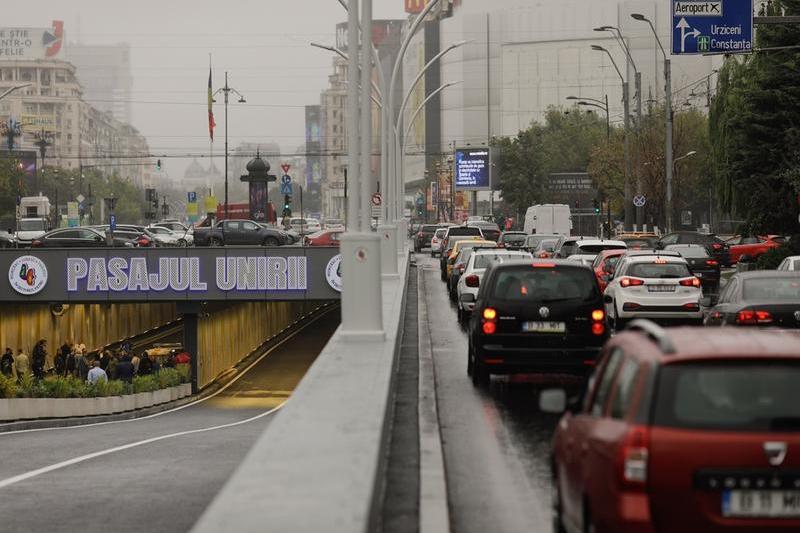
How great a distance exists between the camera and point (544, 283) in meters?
18.7

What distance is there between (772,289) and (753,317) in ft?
2.96

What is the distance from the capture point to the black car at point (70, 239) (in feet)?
246

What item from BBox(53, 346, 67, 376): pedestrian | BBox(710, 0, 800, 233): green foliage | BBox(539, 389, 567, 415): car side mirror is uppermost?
BBox(710, 0, 800, 233): green foliage

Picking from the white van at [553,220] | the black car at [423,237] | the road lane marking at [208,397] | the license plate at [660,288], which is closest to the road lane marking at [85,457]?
the road lane marking at [208,397]

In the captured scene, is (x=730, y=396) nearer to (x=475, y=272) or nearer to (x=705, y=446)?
(x=705, y=446)

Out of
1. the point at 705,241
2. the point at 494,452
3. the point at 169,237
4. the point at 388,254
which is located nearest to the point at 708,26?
the point at 388,254

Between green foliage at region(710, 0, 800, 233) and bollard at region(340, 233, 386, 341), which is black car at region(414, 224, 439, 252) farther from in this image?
bollard at region(340, 233, 386, 341)

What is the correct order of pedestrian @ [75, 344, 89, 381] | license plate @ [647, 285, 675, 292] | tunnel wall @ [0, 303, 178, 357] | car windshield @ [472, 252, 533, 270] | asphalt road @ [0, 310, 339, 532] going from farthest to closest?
tunnel wall @ [0, 303, 178, 357] → pedestrian @ [75, 344, 89, 381] → car windshield @ [472, 252, 533, 270] → license plate @ [647, 285, 675, 292] → asphalt road @ [0, 310, 339, 532]

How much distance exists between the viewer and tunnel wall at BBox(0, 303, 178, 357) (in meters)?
69.4

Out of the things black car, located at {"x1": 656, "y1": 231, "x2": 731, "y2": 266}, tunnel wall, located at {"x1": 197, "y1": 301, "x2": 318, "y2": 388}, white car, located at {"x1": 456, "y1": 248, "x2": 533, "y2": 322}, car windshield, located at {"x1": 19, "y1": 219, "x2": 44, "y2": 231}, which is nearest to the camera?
white car, located at {"x1": 456, "y1": 248, "x2": 533, "y2": 322}

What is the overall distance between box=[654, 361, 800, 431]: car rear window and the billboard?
406 ft

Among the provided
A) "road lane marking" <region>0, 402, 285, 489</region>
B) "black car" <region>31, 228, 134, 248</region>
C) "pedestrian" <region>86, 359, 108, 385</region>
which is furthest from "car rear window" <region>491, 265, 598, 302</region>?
"black car" <region>31, 228, 134, 248</region>

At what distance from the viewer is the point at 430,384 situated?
728 inches

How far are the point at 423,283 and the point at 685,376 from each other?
138 feet
